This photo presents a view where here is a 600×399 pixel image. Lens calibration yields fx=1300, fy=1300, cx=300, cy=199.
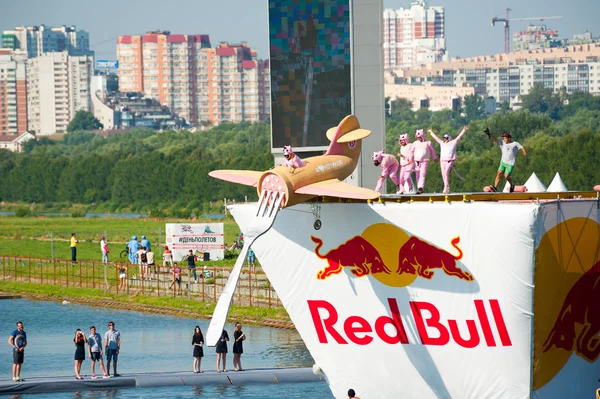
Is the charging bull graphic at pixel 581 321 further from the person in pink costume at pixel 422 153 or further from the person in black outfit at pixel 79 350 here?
the person in black outfit at pixel 79 350

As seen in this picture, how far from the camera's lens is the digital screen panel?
59594 mm

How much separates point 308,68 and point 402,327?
30123mm

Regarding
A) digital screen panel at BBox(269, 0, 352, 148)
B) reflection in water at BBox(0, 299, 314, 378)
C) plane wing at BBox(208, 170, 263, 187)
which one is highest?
digital screen panel at BBox(269, 0, 352, 148)

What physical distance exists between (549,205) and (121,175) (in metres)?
143

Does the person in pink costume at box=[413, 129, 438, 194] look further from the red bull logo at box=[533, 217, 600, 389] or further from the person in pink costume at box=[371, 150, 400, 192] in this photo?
the red bull logo at box=[533, 217, 600, 389]

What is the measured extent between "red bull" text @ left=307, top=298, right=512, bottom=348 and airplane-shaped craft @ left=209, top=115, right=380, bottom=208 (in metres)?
3.17

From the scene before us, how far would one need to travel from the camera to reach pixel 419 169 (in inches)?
1314

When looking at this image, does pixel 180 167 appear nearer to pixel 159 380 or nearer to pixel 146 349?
pixel 146 349

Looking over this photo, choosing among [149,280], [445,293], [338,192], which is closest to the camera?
[338,192]

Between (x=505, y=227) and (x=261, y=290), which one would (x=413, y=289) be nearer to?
(x=505, y=227)

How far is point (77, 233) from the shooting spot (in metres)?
106

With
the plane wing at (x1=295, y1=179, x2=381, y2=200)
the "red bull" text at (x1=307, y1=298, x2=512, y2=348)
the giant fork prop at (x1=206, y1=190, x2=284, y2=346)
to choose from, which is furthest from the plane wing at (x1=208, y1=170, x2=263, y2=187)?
the "red bull" text at (x1=307, y1=298, x2=512, y2=348)

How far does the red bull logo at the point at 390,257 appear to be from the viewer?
30.5m

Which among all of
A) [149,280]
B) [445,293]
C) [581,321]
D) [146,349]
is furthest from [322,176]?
[149,280]
